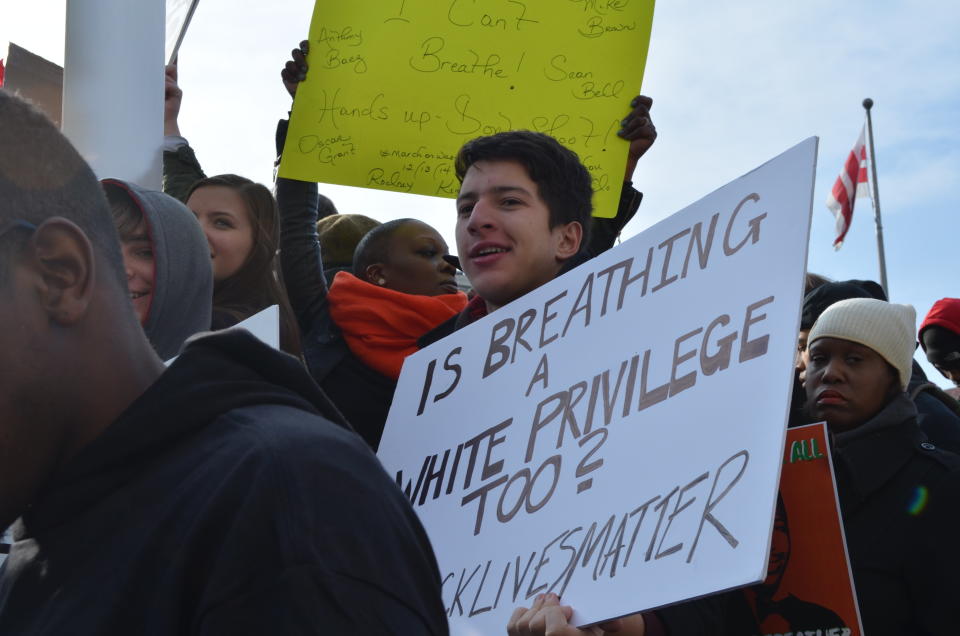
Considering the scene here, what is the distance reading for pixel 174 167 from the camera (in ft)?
13.4

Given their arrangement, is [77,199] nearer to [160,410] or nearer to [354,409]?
[160,410]

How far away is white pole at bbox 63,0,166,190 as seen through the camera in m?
3.27

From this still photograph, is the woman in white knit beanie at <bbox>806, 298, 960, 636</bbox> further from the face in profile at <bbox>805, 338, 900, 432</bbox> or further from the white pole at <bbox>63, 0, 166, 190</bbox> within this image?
the white pole at <bbox>63, 0, 166, 190</bbox>

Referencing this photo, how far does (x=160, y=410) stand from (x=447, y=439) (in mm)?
1444

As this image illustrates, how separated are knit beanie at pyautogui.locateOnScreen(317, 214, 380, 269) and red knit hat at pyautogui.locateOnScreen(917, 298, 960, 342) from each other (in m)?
2.53

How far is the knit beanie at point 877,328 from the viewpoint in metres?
3.38

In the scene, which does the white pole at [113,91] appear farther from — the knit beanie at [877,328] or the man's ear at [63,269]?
the man's ear at [63,269]

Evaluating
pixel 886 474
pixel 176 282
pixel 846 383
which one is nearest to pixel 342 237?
pixel 846 383

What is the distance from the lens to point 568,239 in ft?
10.1

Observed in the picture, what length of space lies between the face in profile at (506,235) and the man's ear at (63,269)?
5.80 ft

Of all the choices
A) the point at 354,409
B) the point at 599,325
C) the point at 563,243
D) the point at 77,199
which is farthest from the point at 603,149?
the point at 77,199

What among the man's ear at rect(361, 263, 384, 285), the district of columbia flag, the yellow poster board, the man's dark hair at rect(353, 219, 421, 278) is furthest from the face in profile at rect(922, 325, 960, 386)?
the district of columbia flag

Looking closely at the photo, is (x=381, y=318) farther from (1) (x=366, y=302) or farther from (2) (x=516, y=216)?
Result: (2) (x=516, y=216)

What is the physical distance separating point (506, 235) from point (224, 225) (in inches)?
41.6
